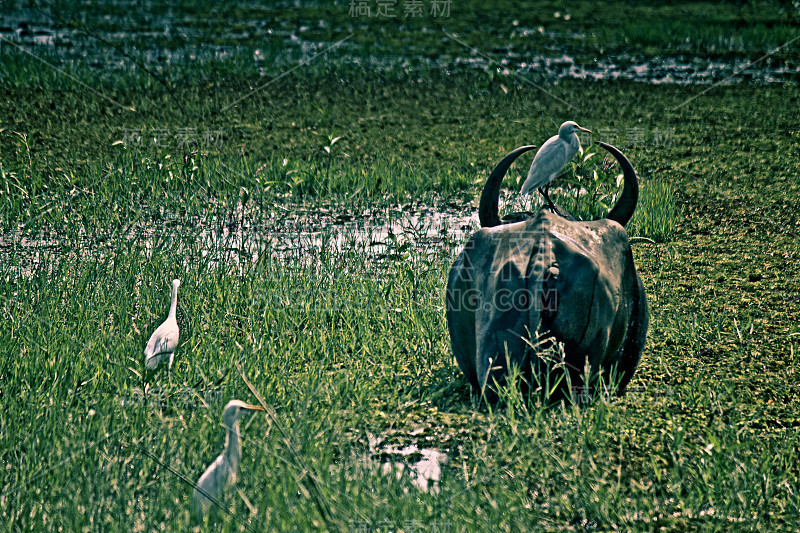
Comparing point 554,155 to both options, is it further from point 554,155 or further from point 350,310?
point 350,310

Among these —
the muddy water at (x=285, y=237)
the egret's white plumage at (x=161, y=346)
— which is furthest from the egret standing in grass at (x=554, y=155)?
the egret's white plumage at (x=161, y=346)

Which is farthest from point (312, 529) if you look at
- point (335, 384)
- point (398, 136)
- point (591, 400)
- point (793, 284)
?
point (398, 136)

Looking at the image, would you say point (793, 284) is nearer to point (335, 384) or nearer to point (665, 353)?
point (665, 353)

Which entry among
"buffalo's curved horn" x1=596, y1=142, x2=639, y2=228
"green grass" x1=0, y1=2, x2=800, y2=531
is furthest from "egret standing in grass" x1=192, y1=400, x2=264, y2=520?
"buffalo's curved horn" x1=596, y1=142, x2=639, y2=228

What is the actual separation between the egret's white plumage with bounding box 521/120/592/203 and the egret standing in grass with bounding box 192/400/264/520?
2386mm

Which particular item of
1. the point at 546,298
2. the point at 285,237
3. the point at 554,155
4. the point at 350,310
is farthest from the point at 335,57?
the point at 546,298

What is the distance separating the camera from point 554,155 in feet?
15.0

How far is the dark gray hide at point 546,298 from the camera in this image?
332cm

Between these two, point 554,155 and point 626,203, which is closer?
point 626,203

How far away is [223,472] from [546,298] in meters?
1.32

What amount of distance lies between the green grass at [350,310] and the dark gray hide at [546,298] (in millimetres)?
177

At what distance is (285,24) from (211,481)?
11.1 meters

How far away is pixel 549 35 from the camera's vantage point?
12602 mm

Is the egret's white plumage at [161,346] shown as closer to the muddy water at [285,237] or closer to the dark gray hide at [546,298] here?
the dark gray hide at [546,298]
